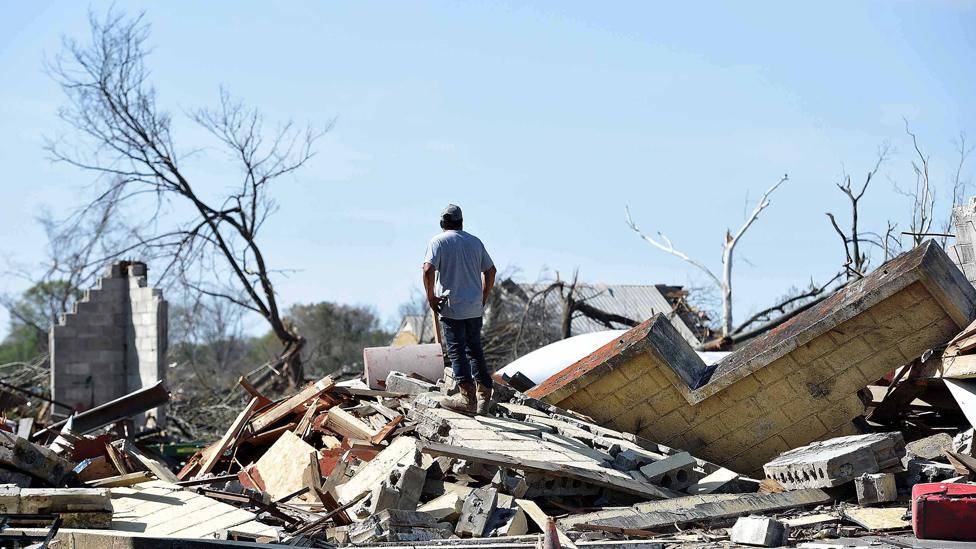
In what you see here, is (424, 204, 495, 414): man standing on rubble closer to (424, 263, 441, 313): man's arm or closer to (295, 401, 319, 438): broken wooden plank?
(424, 263, 441, 313): man's arm

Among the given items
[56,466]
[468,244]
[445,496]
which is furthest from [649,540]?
[56,466]

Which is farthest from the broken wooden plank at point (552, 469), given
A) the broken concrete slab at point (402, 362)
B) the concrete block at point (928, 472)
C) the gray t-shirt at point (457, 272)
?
the broken concrete slab at point (402, 362)

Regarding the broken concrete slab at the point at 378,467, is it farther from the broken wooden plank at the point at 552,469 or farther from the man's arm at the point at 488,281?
the man's arm at the point at 488,281

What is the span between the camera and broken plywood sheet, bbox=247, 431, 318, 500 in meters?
8.49

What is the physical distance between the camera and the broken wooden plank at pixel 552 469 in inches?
281

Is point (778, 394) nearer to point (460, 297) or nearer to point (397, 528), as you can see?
point (460, 297)

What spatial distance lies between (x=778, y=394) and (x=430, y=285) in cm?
330

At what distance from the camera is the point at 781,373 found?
937 centimetres

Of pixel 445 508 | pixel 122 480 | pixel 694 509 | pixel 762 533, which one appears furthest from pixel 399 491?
pixel 122 480

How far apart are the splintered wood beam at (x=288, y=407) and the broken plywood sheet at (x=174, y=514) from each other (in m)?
1.90

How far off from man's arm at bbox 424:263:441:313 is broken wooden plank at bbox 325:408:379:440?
128cm

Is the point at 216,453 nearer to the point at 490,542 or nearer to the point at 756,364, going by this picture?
the point at 490,542

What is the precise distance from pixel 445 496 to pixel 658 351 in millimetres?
3131

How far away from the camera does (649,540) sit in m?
6.30
